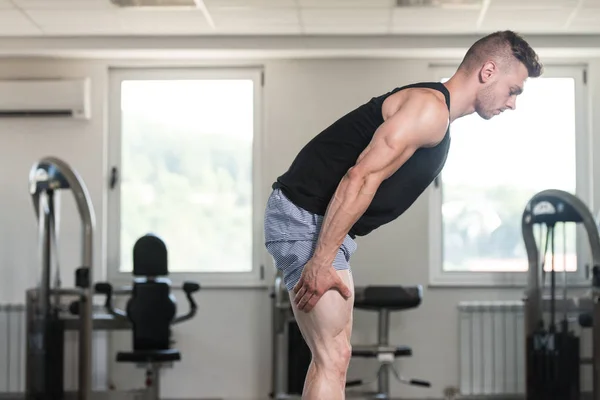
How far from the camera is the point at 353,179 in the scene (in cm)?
208

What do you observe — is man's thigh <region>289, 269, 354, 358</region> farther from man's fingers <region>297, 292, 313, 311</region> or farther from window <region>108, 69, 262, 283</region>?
window <region>108, 69, 262, 283</region>

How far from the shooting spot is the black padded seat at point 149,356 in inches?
198

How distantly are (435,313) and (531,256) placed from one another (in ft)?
2.90

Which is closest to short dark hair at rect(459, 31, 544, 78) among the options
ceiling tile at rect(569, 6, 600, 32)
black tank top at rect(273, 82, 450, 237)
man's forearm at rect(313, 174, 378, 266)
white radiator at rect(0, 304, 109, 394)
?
black tank top at rect(273, 82, 450, 237)

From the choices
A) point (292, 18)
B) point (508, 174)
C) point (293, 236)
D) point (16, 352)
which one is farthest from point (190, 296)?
point (293, 236)

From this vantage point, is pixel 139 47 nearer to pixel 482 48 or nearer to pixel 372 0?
pixel 372 0

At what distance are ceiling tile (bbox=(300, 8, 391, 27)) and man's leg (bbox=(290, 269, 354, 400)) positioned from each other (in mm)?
2902

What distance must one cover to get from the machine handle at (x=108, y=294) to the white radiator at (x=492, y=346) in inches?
83.4

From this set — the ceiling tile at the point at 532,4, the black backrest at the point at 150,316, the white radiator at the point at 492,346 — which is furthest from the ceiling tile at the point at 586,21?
the black backrest at the point at 150,316

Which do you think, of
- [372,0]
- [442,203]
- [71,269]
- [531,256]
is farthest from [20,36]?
[531,256]

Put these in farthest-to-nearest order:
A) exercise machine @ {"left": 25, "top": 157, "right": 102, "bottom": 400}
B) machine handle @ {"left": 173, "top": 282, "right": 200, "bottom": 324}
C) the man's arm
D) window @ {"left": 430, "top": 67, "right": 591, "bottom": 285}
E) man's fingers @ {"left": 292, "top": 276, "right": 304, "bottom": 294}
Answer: window @ {"left": 430, "top": 67, "right": 591, "bottom": 285} < machine handle @ {"left": 173, "top": 282, "right": 200, "bottom": 324} < exercise machine @ {"left": 25, "top": 157, "right": 102, "bottom": 400} < man's fingers @ {"left": 292, "top": 276, "right": 304, "bottom": 294} < the man's arm

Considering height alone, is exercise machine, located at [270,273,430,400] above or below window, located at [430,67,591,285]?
below

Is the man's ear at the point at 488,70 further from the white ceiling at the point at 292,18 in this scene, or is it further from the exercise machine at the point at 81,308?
Result: the exercise machine at the point at 81,308

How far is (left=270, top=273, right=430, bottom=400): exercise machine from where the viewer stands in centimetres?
506
